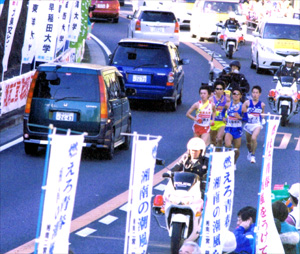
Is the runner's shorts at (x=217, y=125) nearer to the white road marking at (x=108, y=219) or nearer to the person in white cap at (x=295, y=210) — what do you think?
the white road marking at (x=108, y=219)

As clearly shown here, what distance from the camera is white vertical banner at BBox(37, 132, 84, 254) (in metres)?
6.61

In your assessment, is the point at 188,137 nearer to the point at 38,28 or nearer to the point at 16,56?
the point at 38,28

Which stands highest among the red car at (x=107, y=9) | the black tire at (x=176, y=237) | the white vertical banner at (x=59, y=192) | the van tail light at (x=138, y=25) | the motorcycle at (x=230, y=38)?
the white vertical banner at (x=59, y=192)

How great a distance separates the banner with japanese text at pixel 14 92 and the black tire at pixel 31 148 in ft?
9.16

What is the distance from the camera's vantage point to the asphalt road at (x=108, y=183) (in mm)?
11633

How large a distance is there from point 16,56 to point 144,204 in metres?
26.1

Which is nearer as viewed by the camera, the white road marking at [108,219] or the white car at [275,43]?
the white road marking at [108,219]

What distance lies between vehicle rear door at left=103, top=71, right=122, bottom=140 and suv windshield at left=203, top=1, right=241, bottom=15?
75.0ft

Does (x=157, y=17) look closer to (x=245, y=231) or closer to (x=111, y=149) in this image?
(x=111, y=149)

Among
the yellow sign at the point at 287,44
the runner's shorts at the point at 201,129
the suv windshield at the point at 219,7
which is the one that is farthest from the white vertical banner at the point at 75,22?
the runner's shorts at the point at 201,129

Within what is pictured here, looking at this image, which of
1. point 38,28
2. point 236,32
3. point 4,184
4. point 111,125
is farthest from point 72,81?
point 236,32

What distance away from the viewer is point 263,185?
9586 millimetres

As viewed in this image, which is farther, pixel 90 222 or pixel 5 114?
pixel 5 114

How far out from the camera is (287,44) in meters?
32.2
